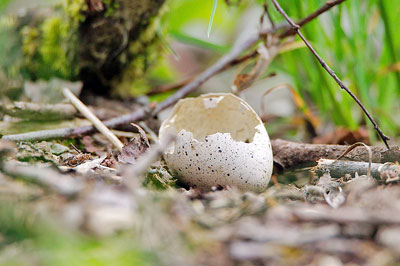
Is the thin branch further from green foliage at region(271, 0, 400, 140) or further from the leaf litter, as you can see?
the leaf litter

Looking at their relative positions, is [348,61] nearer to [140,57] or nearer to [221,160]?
[140,57]

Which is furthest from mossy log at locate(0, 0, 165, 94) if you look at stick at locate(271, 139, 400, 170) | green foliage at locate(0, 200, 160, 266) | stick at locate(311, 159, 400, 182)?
green foliage at locate(0, 200, 160, 266)

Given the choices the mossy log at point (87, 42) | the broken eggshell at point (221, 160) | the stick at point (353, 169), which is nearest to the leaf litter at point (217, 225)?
the stick at point (353, 169)

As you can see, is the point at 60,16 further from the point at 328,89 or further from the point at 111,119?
the point at 328,89

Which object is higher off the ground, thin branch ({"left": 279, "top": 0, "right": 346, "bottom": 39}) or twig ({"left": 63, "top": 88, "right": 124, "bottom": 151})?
thin branch ({"left": 279, "top": 0, "right": 346, "bottom": 39})

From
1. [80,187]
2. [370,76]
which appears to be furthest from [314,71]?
[80,187]

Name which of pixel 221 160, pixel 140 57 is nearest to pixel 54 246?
pixel 221 160

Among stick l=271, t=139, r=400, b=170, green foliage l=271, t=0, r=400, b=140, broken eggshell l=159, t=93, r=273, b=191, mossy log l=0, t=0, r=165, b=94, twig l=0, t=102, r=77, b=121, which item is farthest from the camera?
green foliage l=271, t=0, r=400, b=140

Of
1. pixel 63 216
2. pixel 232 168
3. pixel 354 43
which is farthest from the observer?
pixel 354 43
